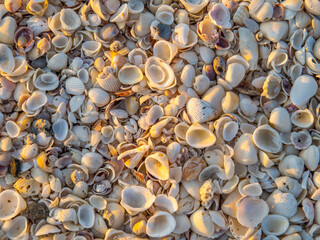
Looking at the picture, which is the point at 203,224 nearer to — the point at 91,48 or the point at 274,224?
the point at 274,224

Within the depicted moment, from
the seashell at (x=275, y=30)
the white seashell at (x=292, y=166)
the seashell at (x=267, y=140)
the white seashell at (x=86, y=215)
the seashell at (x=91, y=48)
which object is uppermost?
the seashell at (x=275, y=30)

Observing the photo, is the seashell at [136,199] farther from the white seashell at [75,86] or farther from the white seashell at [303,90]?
the white seashell at [303,90]

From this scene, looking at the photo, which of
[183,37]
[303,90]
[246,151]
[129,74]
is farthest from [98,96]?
A: [303,90]

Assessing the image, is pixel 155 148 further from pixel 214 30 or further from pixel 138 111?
pixel 214 30

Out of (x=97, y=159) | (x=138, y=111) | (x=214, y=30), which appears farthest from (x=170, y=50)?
(x=97, y=159)

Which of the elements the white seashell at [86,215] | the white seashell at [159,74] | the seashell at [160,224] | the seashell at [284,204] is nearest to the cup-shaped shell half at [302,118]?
the seashell at [284,204]

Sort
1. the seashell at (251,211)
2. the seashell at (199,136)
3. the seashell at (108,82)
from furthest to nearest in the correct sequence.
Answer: the seashell at (108,82), the seashell at (199,136), the seashell at (251,211)

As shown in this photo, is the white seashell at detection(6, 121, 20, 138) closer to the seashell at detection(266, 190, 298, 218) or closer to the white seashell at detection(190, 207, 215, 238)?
the white seashell at detection(190, 207, 215, 238)

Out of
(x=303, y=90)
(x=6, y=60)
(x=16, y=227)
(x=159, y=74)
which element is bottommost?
(x=16, y=227)
